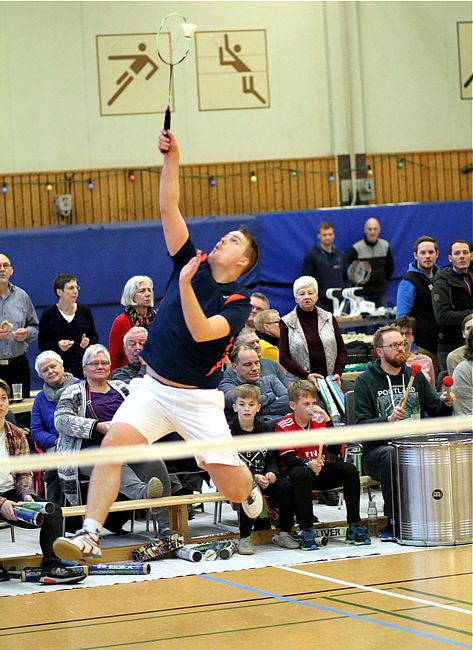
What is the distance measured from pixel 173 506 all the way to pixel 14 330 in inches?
124

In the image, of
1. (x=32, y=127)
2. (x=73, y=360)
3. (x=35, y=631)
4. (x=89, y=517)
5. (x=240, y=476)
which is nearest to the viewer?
(x=89, y=517)

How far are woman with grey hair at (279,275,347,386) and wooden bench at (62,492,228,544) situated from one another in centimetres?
195

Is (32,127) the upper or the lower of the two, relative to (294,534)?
upper

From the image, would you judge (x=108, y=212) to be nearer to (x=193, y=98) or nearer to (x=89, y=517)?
(x=193, y=98)

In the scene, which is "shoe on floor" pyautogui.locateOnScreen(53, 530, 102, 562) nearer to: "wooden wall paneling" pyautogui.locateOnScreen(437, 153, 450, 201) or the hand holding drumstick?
the hand holding drumstick

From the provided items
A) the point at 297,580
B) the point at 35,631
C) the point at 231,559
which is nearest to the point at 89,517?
the point at 35,631

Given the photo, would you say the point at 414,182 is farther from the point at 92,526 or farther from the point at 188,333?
the point at 92,526

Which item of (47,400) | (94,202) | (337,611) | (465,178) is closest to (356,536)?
(337,611)

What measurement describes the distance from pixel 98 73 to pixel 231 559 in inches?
406

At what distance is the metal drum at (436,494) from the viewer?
8141 millimetres

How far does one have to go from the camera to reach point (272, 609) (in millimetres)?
6426

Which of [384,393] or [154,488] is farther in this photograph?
[384,393]

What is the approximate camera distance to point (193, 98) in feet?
55.6

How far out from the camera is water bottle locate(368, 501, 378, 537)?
27.5ft
